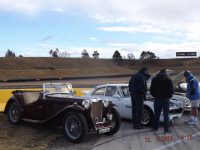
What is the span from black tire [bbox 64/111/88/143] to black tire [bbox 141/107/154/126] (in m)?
2.99

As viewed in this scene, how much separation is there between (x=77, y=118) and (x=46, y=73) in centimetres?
5089

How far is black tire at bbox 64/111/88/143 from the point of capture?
32.9 ft

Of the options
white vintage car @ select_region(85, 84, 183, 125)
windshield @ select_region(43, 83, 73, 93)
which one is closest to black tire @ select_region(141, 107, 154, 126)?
white vintage car @ select_region(85, 84, 183, 125)

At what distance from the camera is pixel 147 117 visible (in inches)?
501

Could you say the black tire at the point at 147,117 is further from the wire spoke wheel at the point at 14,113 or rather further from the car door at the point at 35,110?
the wire spoke wheel at the point at 14,113

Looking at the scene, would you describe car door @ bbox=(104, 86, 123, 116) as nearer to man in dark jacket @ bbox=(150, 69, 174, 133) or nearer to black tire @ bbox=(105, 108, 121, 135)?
man in dark jacket @ bbox=(150, 69, 174, 133)

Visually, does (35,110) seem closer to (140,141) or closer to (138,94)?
(138,94)

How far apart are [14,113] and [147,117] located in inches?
160

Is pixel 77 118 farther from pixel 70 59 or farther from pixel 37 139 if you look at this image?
pixel 70 59

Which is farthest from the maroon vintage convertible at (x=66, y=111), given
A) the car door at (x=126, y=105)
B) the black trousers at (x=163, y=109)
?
the car door at (x=126, y=105)

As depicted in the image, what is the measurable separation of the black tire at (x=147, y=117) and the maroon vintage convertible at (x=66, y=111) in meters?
1.86

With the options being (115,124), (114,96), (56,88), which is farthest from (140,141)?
(114,96)

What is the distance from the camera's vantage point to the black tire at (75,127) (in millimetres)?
10016

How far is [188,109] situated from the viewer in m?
15.2
